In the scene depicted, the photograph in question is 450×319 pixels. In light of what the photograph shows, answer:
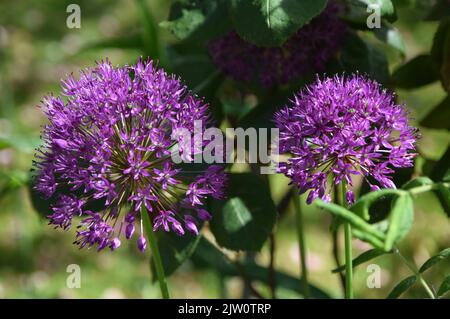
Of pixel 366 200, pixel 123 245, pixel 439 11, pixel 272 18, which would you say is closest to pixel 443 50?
pixel 439 11

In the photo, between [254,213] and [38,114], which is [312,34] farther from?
[38,114]

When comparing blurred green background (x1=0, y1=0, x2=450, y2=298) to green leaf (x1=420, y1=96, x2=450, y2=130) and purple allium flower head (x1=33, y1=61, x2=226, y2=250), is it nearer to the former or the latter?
green leaf (x1=420, y1=96, x2=450, y2=130)

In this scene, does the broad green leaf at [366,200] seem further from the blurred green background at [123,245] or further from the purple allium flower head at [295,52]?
the blurred green background at [123,245]

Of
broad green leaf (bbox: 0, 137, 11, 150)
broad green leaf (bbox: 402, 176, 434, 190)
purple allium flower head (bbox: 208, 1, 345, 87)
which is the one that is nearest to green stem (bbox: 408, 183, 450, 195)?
broad green leaf (bbox: 402, 176, 434, 190)

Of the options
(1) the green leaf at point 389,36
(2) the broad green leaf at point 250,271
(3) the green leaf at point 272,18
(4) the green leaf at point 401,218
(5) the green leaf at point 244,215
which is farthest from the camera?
(2) the broad green leaf at point 250,271

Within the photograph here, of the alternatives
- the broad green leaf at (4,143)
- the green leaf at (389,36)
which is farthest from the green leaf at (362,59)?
the broad green leaf at (4,143)

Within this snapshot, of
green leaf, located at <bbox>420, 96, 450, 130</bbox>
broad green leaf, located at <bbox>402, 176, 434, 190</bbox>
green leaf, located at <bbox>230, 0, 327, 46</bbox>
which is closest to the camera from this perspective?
broad green leaf, located at <bbox>402, 176, 434, 190</bbox>
